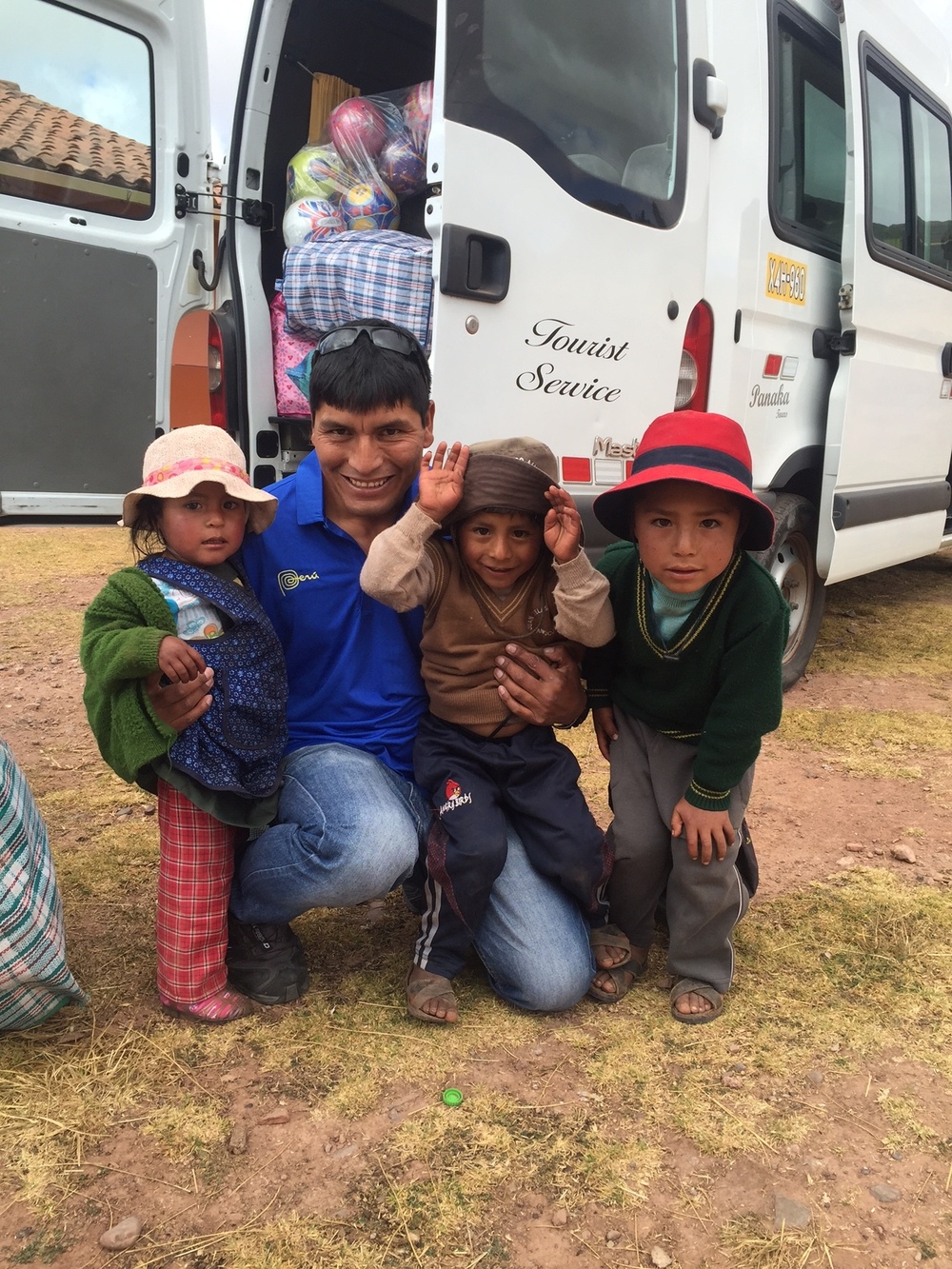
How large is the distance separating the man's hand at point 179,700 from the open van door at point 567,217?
108 centimetres

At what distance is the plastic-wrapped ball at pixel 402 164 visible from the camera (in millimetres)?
3637

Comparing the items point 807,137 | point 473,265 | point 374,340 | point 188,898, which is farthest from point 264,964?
point 807,137

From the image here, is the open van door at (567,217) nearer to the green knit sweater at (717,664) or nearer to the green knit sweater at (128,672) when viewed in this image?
the green knit sweater at (717,664)

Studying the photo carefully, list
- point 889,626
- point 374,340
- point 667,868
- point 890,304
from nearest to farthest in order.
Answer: point 374,340 < point 667,868 < point 890,304 < point 889,626

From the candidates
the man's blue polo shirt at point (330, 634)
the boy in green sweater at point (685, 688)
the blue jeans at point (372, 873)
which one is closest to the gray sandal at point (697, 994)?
the boy in green sweater at point (685, 688)

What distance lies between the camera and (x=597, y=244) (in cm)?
277

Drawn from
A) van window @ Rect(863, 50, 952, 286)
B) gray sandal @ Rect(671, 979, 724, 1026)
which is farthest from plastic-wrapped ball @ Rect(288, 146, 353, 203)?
gray sandal @ Rect(671, 979, 724, 1026)

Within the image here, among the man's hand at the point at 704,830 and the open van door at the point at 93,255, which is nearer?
the man's hand at the point at 704,830

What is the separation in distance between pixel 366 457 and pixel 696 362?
1.65m

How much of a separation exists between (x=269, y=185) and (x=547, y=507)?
2.57 metres

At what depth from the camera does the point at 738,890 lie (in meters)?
2.05

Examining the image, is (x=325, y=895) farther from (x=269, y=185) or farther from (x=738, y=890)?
(x=269, y=185)

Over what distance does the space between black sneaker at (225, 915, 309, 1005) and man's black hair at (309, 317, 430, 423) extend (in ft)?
3.64

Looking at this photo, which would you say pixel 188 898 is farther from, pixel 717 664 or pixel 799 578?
pixel 799 578
